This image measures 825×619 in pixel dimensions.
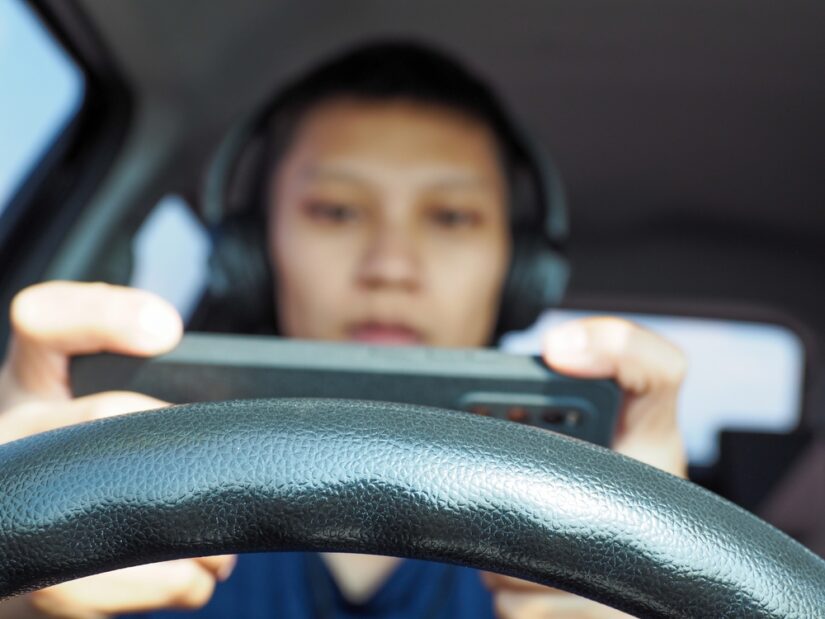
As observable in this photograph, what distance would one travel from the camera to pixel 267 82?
1.59m

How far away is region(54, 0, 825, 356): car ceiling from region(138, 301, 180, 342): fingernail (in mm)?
977

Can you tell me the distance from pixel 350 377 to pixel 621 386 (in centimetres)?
19

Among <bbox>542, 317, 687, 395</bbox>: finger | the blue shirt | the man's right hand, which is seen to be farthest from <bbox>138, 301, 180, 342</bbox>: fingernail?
the blue shirt

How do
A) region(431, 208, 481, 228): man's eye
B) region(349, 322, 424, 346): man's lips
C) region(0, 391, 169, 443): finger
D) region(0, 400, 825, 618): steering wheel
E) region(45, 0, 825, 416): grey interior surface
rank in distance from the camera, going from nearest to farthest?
region(0, 400, 825, 618): steering wheel
region(0, 391, 169, 443): finger
region(349, 322, 424, 346): man's lips
region(431, 208, 481, 228): man's eye
region(45, 0, 825, 416): grey interior surface

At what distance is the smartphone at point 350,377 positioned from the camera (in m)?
0.56

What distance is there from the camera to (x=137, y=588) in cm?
55

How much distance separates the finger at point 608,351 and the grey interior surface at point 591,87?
1027mm

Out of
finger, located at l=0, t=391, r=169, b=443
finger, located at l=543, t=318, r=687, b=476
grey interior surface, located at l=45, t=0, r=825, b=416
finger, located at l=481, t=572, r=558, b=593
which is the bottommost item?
finger, located at l=481, t=572, r=558, b=593

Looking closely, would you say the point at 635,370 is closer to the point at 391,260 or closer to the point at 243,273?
the point at 391,260

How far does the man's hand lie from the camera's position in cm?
56

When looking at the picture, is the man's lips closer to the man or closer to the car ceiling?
the man

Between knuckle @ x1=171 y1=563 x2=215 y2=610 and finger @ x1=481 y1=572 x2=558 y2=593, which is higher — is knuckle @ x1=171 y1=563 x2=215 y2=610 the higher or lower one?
the lower one

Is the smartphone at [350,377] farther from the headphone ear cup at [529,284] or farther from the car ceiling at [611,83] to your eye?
the car ceiling at [611,83]

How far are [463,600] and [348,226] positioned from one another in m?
0.53
